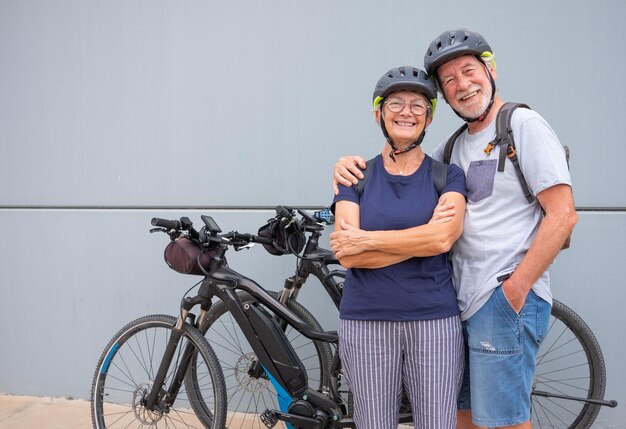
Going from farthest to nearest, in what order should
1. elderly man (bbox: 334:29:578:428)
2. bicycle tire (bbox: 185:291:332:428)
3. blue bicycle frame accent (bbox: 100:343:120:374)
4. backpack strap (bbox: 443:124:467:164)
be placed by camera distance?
bicycle tire (bbox: 185:291:332:428) < blue bicycle frame accent (bbox: 100:343:120:374) < backpack strap (bbox: 443:124:467:164) < elderly man (bbox: 334:29:578:428)

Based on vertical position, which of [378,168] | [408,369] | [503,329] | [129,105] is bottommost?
[408,369]

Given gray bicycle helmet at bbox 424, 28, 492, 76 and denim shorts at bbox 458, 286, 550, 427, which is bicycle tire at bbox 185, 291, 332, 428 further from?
gray bicycle helmet at bbox 424, 28, 492, 76

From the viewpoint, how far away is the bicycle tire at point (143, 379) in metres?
2.91

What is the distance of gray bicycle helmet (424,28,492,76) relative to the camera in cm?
219

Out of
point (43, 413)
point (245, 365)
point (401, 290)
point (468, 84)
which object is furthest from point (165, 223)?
point (43, 413)

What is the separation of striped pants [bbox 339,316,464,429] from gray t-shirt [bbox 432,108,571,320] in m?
0.19

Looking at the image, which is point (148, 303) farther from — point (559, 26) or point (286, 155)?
point (559, 26)

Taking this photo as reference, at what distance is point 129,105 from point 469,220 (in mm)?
2668

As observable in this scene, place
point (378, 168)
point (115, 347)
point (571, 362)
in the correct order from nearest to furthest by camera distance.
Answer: point (378, 168)
point (115, 347)
point (571, 362)

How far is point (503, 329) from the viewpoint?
82.3 inches

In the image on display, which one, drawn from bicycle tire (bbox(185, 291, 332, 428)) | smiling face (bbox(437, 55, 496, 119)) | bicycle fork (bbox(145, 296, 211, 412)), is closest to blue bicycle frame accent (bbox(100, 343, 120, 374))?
bicycle fork (bbox(145, 296, 211, 412))

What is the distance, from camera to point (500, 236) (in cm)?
212

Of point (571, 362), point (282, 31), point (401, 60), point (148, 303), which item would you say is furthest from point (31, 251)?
point (571, 362)

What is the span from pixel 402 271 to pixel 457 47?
34.2 inches
